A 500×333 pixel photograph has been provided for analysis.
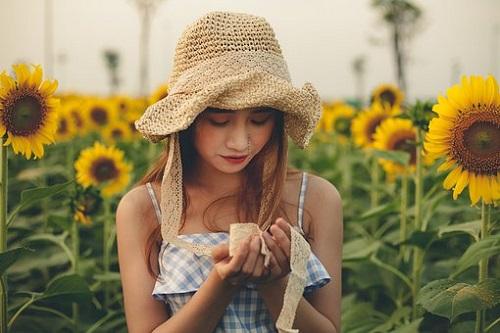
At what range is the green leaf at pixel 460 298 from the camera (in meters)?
1.68

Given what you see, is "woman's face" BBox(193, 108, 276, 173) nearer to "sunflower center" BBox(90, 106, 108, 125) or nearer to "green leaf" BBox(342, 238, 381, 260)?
"green leaf" BBox(342, 238, 381, 260)

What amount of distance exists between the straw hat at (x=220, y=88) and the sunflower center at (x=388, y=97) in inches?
110

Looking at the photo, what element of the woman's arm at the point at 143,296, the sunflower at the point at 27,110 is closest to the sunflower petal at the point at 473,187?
the woman's arm at the point at 143,296

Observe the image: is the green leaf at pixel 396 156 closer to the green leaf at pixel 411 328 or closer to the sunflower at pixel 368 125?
the green leaf at pixel 411 328

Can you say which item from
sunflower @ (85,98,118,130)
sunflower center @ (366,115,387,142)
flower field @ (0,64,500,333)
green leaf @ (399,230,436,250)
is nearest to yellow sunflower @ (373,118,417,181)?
flower field @ (0,64,500,333)

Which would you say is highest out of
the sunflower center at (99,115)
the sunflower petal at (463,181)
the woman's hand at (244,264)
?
the sunflower center at (99,115)

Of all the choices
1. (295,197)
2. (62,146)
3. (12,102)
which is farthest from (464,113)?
(62,146)

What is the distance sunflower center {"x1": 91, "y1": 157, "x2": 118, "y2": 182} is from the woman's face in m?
1.65

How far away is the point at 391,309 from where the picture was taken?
2.98m

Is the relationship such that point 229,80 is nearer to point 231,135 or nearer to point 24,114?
point 231,135

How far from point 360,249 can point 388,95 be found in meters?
2.04

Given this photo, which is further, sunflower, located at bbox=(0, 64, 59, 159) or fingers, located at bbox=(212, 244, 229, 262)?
sunflower, located at bbox=(0, 64, 59, 159)

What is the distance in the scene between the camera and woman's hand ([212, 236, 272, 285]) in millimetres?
1399

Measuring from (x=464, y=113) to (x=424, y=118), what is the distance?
0.66 metres
